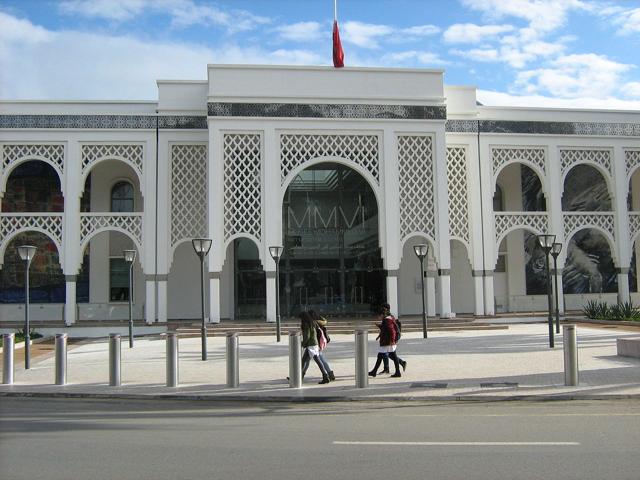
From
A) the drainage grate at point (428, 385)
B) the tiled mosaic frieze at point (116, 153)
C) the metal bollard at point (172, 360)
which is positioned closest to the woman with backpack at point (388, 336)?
the drainage grate at point (428, 385)

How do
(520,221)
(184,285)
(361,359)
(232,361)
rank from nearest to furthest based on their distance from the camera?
(361,359)
(232,361)
(520,221)
(184,285)

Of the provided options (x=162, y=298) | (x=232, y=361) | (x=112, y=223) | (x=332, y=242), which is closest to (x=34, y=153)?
(x=112, y=223)

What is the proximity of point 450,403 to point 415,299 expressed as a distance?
1754 centimetres

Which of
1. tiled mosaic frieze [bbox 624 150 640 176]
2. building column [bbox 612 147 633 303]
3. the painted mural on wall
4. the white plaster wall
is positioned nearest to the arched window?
the white plaster wall

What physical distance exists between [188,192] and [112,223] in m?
2.90

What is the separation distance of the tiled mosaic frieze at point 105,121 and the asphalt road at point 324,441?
15551mm

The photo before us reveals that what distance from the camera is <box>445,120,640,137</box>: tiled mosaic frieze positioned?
2459cm

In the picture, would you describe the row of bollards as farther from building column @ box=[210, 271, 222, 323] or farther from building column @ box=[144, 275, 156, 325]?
building column @ box=[144, 275, 156, 325]

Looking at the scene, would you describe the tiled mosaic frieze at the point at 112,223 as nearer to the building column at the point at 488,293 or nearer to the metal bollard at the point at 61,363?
the metal bollard at the point at 61,363

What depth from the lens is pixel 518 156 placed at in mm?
24875

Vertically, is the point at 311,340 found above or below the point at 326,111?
below

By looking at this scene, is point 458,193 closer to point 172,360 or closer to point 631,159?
point 631,159

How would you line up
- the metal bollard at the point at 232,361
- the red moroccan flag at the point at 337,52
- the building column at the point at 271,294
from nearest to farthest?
the metal bollard at the point at 232,361, the building column at the point at 271,294, the red moroccan flag at the point at 337,52

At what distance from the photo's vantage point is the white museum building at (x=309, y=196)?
892 inches
